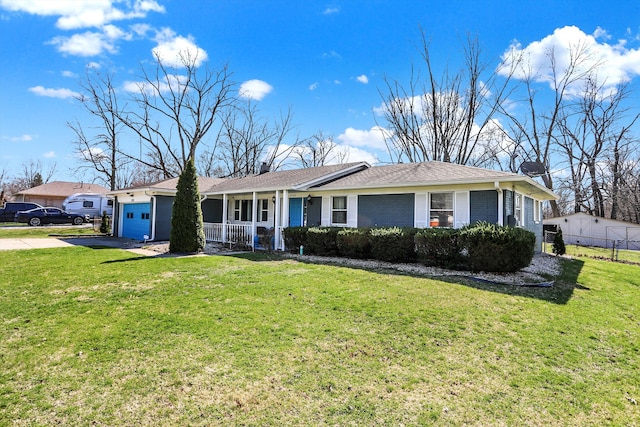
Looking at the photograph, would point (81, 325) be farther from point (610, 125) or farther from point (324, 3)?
point (610, 125)

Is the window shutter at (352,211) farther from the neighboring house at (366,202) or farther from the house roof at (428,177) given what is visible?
the house roof at (428,177)

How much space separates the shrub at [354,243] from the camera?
37.4ft

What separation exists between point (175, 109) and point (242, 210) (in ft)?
56.2

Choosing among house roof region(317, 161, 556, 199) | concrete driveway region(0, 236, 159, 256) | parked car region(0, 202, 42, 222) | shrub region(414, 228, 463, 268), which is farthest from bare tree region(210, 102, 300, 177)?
shrub region(414, 228, 463, 268)

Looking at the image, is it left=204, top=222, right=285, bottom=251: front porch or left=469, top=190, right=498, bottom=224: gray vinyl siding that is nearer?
left=469, top=190, right=498, bottom=224: gray vinyl siding

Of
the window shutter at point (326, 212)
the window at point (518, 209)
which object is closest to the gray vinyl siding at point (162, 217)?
the window shutter at point (326, 212)

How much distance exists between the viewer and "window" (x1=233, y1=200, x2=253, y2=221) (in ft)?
60.1

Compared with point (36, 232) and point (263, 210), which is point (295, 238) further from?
point (36, 232)

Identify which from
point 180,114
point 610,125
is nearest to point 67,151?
point 180,114

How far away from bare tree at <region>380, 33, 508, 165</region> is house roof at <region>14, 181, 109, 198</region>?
3253 cm

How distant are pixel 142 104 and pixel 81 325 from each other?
29.5 metres

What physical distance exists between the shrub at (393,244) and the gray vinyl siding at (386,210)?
1.70 metres

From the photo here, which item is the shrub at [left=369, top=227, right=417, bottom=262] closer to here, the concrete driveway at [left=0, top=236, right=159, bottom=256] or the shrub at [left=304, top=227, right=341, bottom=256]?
the shrub at [left=304, top=227, right=341, bottom=256]

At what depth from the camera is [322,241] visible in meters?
12.5
